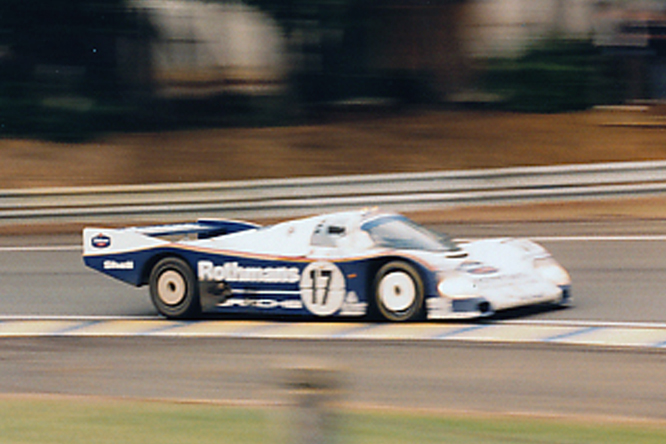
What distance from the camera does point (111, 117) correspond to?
67.3 feet

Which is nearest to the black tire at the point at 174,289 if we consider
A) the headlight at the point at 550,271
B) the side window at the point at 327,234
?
the side window at the point at 327,234

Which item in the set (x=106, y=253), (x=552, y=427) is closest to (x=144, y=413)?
(x=552, y=427)

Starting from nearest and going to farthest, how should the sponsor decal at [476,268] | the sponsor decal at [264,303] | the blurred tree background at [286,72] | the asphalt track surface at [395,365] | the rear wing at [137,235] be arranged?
the asphalt track surface at [395,365]
the sponsor decal at [476,268]
the sponsor decal at [264,303]
the rear wing at [137,235]
the blurred tree background at [286,72]

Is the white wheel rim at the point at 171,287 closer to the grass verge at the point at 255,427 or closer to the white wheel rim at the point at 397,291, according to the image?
the white wheel rim at the point at 397,291

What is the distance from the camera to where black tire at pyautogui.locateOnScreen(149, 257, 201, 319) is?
35.1ft

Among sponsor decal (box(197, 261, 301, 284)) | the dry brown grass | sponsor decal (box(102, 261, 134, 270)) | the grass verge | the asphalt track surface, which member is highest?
the dry brown grass

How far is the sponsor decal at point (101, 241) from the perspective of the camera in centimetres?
1109

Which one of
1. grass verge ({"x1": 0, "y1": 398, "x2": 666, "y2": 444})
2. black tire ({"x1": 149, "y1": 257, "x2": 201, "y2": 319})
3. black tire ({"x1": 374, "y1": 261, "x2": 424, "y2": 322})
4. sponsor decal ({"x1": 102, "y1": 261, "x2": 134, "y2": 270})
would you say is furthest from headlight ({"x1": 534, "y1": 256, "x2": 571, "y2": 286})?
sponsor decal ({"x1": 102, "y1": 261, "x2": 134, "y2": 270})

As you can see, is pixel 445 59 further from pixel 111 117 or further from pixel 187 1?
pixel 111 117

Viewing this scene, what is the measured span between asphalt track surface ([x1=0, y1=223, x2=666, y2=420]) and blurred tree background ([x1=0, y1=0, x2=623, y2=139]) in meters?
7.71

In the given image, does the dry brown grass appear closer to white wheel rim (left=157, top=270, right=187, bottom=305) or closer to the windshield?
white wheel rim (left=157, top=270, right=187, bottom=305)

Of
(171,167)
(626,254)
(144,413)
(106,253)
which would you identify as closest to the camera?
(144,413)

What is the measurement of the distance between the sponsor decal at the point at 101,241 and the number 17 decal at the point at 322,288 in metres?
2.20

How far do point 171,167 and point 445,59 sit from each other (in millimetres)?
5171
